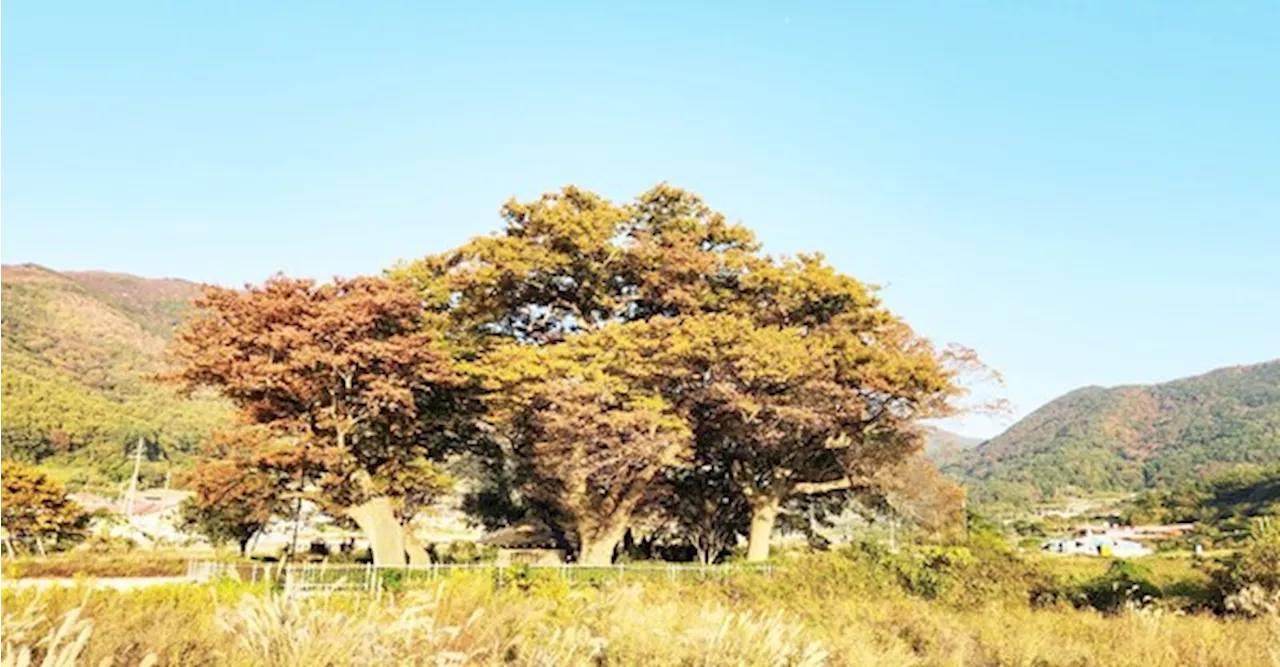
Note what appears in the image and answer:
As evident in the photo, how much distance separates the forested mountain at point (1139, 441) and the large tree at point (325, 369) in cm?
11373

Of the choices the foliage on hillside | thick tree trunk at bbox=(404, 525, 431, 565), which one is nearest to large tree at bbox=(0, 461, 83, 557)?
thick tree trunk at bbox=(404, 525, 431, 565)

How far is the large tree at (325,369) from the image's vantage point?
69.0ft

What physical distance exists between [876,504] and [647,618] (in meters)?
24.3

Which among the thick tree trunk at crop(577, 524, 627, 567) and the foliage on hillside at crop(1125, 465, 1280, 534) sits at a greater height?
the foliage on hillside at crop(1125, 465, 1280, 534)

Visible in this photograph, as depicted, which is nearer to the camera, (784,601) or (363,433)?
(784,601)

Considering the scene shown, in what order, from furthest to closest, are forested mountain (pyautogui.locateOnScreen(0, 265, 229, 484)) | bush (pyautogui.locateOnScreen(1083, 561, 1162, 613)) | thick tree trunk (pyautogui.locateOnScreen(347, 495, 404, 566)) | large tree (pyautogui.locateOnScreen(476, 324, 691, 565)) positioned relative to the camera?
forested mountain (pyautogui.locateOnScreen(0, 265, 229, 484))
thick tree trunk (pyautogui.locateOnScreen(347, 495, 404, 566))
large tree (pyautogui.locateOnScreen(476, 324, 691, 565))
bush (pyautogui.locateOnScreen(1083, 561, 1162, 613))

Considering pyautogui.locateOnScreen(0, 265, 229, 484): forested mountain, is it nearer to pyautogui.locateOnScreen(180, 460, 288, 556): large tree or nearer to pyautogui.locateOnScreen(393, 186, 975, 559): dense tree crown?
pyautogui.locateOnScreen(180, 460, 288, 556): large tree

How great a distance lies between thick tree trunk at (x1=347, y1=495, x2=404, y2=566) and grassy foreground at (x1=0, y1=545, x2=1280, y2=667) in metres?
11.4

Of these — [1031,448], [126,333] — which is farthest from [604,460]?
[1031,448]

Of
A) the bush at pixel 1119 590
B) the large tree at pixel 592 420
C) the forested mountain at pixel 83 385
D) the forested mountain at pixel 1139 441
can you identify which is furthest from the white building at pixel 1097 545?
the forested mountain at pixel 1139 441

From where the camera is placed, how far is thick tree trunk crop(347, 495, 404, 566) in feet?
74.6

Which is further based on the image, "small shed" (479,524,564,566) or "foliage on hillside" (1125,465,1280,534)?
"foliage on hillside" (1125,465,1280,534)

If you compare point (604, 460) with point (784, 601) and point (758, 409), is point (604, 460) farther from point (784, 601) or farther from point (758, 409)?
point (784, 601)

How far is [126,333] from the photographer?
138m
